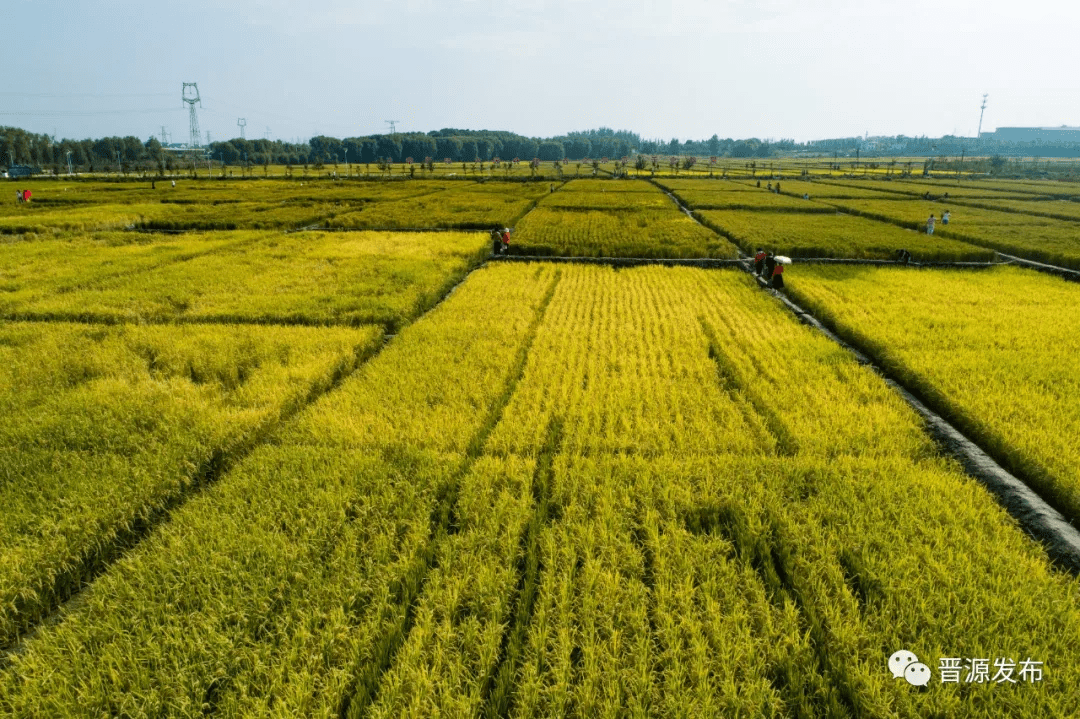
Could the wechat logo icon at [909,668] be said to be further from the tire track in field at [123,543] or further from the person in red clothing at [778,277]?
the person in red clothing at [778,277]

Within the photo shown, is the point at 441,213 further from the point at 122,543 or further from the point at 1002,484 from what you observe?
the point at 1002,484

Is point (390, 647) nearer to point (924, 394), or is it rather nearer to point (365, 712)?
point (365, 712)

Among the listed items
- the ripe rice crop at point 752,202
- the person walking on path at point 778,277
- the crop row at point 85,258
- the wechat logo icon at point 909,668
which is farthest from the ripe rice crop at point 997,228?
the crop row at point 85,258

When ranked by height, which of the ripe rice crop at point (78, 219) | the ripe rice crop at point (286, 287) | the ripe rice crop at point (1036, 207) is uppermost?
the ripe rice crop at point (1036, 207)

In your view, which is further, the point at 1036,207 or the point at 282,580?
the point at 1036,207

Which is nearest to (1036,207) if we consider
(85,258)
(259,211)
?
(259,211)

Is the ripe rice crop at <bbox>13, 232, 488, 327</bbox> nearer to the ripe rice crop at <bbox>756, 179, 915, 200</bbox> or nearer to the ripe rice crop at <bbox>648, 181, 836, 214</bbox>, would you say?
the ripe rice crop at <bbox>648, 181, 836, 214</bbox>

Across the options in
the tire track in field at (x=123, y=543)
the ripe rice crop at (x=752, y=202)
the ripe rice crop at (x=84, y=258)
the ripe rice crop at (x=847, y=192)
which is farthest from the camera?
the ripe rice crop at (x=847, y=192)
